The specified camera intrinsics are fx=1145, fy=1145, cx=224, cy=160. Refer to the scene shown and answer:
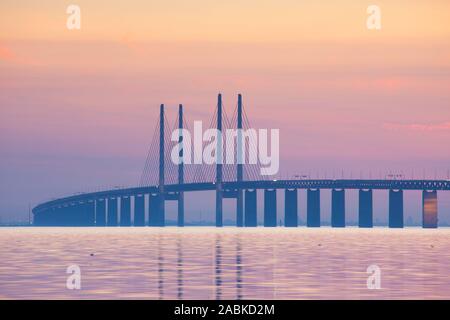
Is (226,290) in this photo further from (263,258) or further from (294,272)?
(263,258)

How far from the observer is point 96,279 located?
44.5m

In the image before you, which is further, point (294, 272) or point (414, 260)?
point (414, 260)

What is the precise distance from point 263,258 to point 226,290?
2474 cm

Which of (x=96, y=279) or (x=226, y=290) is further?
(x=96, y=279)
